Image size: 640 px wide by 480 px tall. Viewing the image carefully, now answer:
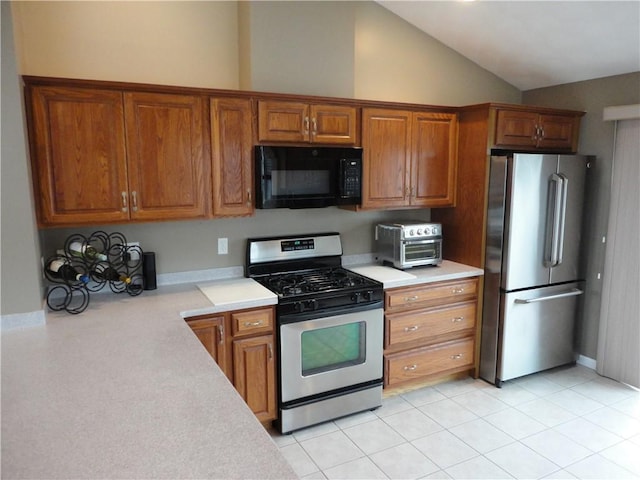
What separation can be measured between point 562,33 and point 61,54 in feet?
10.4

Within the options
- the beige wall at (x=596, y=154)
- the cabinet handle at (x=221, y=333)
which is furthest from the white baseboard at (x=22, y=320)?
the beige wall at (x=596, y=154)

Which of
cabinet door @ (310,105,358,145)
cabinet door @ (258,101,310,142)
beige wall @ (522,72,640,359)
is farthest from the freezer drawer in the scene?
cabinet door @ (258,101,310,142)

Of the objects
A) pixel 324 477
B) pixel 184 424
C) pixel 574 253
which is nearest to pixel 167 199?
pixel 184 424

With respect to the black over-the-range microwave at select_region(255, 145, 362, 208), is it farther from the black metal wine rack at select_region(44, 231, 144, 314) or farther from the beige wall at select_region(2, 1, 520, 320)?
the black metal wine rack at select_region(44, 231, 144, 314)

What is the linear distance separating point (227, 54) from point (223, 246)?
51.1 inches

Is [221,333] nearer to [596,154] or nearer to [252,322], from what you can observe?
[252,322]

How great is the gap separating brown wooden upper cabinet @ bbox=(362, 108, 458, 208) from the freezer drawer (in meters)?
0.95

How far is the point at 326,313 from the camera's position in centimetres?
276

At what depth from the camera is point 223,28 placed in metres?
2.96

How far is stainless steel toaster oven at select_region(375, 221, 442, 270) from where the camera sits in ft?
10.9

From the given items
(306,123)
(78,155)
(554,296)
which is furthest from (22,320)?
(554,296)

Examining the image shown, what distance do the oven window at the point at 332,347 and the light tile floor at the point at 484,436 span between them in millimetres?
395

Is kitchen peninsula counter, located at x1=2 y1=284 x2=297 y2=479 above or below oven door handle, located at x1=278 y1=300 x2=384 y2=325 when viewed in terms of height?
above

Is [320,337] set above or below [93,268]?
below
